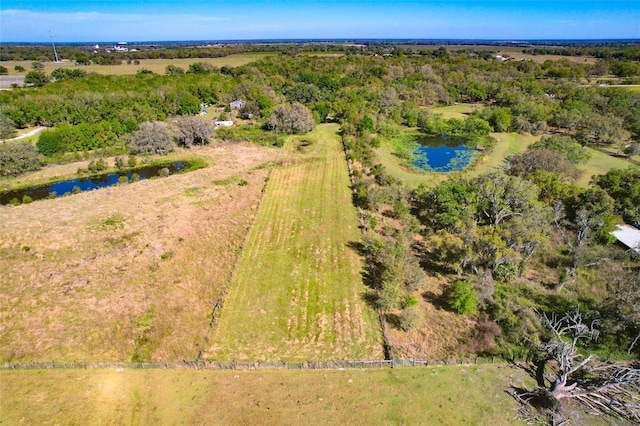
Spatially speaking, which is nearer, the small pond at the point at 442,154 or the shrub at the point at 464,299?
the shrub at the point at 464,299

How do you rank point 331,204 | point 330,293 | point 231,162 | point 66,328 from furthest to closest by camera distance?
point 231,162, point 331,204, point 330,293, point 66,328

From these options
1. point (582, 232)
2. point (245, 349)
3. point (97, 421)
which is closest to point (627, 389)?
point (582, 232)

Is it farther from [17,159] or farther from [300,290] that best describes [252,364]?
[17,159]

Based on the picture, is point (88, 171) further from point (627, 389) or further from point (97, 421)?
point (627, 389)

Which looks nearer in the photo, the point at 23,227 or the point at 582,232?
the point at 582,232

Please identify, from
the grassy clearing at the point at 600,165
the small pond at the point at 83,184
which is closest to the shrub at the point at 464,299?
the grassy clearing at the point at 600,165

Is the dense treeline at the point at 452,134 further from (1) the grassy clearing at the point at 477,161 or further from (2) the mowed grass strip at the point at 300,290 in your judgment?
(1) the grassy clearing at the point at 477,161
